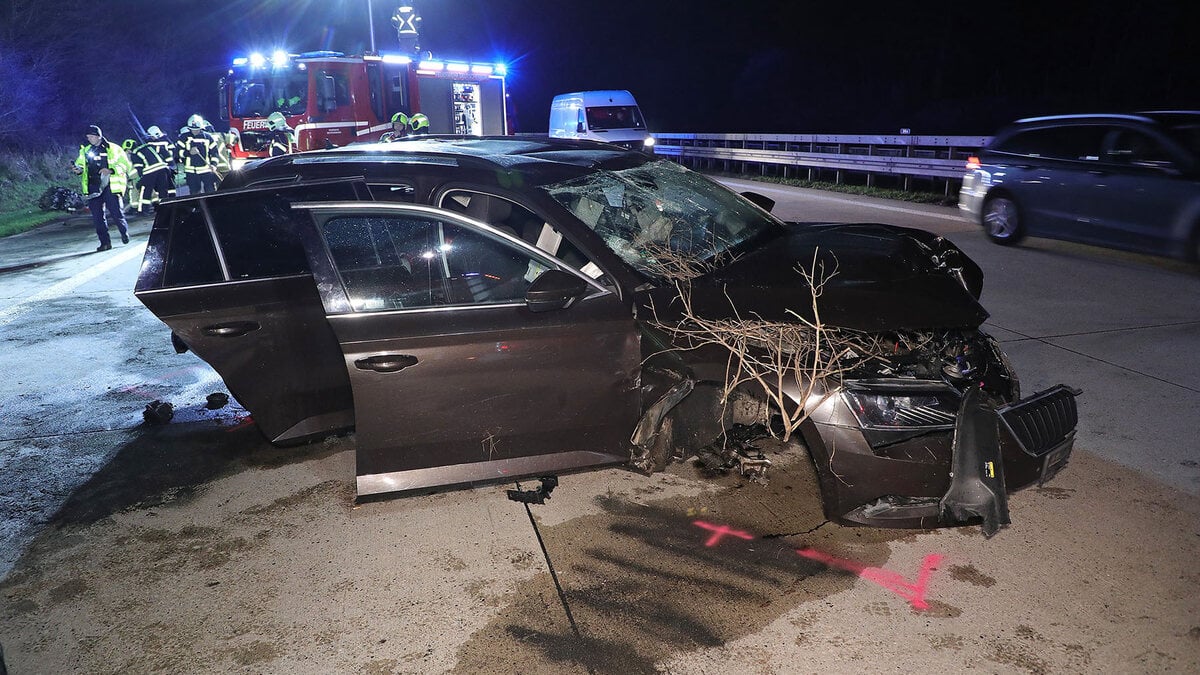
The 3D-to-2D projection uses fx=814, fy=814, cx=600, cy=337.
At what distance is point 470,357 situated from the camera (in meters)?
3.55

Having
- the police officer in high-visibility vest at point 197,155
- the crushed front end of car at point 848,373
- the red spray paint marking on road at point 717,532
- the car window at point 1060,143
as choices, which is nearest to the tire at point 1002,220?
the car window at point 1060,143

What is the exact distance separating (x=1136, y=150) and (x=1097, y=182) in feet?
1.48

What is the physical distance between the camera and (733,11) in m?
56.1

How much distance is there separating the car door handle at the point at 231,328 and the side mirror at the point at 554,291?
147 centimetres

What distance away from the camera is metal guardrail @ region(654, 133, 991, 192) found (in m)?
15.3

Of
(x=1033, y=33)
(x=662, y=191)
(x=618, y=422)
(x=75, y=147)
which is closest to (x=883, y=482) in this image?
(x=618, y=422)

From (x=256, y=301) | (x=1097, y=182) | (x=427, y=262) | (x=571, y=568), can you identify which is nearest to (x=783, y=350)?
(x=571, y=568)

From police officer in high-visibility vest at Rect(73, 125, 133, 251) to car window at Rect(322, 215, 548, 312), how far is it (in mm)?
10500

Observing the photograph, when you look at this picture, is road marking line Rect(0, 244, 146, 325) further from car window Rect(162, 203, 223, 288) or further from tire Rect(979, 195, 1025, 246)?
tire Rect(979, 195, 1025, 246)

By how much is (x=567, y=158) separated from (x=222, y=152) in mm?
12462

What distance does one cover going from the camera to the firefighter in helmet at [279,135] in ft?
46.3

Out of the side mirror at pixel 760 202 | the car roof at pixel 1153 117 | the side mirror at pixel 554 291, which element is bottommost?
the side mirror at pixel 554 291

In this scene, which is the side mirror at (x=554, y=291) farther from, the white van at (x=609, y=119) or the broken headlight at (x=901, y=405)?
the white van at (x=609, y=119)

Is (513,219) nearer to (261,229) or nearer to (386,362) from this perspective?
(386,362)
